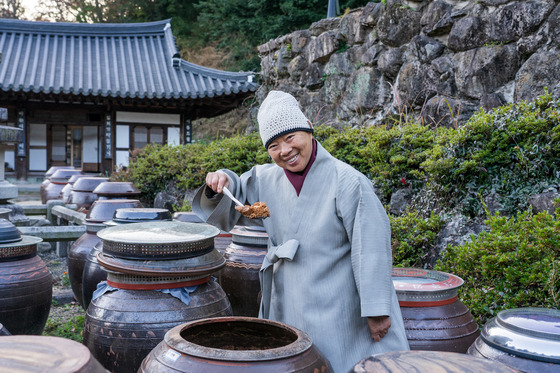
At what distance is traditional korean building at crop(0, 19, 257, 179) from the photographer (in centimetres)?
1388

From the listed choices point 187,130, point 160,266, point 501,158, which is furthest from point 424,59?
point 160,266

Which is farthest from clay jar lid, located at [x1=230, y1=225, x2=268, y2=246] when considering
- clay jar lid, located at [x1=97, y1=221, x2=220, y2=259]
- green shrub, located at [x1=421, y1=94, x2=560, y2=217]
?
green shrub, located at [x1=421, y1=94, x2=560, y2=217]

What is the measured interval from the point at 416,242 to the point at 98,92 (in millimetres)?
11744

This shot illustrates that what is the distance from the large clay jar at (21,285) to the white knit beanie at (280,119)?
281 cm

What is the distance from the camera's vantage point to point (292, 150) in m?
2.38

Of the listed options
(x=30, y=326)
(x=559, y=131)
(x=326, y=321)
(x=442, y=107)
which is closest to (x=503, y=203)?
(x=559, y=131)

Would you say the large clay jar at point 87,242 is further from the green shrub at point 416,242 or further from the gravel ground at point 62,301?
the green shrub at point 416,242

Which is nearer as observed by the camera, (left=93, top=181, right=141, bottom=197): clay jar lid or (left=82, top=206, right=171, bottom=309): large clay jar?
(left=82, top=206, right=171, bottom=309): large clay jar

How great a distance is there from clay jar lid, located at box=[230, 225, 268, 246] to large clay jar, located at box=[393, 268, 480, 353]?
1.51 meters

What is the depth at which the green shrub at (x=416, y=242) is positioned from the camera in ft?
13.2

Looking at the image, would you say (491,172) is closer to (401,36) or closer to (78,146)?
(401,36)

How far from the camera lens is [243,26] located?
59.4 ft

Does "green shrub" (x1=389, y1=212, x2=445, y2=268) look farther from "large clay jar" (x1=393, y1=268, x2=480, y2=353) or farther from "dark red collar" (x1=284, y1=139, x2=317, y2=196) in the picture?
"dark red collar" (x1=284, y1=139, x2=317, y2=196)

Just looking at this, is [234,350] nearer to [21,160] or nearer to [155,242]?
[155,242]
